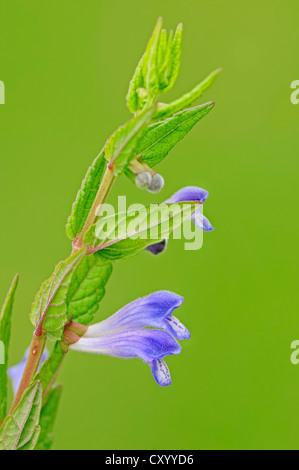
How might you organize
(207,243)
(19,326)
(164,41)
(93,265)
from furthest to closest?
(207,243) → (19,326) → (93,265) → (164,41)

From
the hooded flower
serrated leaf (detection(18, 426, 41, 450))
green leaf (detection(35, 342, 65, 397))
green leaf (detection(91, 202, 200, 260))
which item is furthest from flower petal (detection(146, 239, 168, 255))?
serrated leaf (detection(18, 426, 41, 450))

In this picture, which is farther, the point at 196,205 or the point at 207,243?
the point at 207,243

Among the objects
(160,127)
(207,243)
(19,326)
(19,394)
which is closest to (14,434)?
(19,394)

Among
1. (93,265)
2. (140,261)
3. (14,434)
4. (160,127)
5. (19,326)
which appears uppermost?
(140,261)

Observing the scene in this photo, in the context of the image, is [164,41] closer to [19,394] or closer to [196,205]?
[196,205]

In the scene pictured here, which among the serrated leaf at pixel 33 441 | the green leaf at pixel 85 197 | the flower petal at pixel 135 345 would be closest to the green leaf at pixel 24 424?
the serrated leaf at pixel 33 441

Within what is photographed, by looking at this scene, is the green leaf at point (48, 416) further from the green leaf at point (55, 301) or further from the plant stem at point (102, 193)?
the plant stem at point (102, 193)

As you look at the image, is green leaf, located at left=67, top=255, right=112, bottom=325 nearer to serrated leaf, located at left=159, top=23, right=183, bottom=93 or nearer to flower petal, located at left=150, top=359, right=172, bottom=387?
flower petal, located at left=150, top=359, right=172, bottom=387
